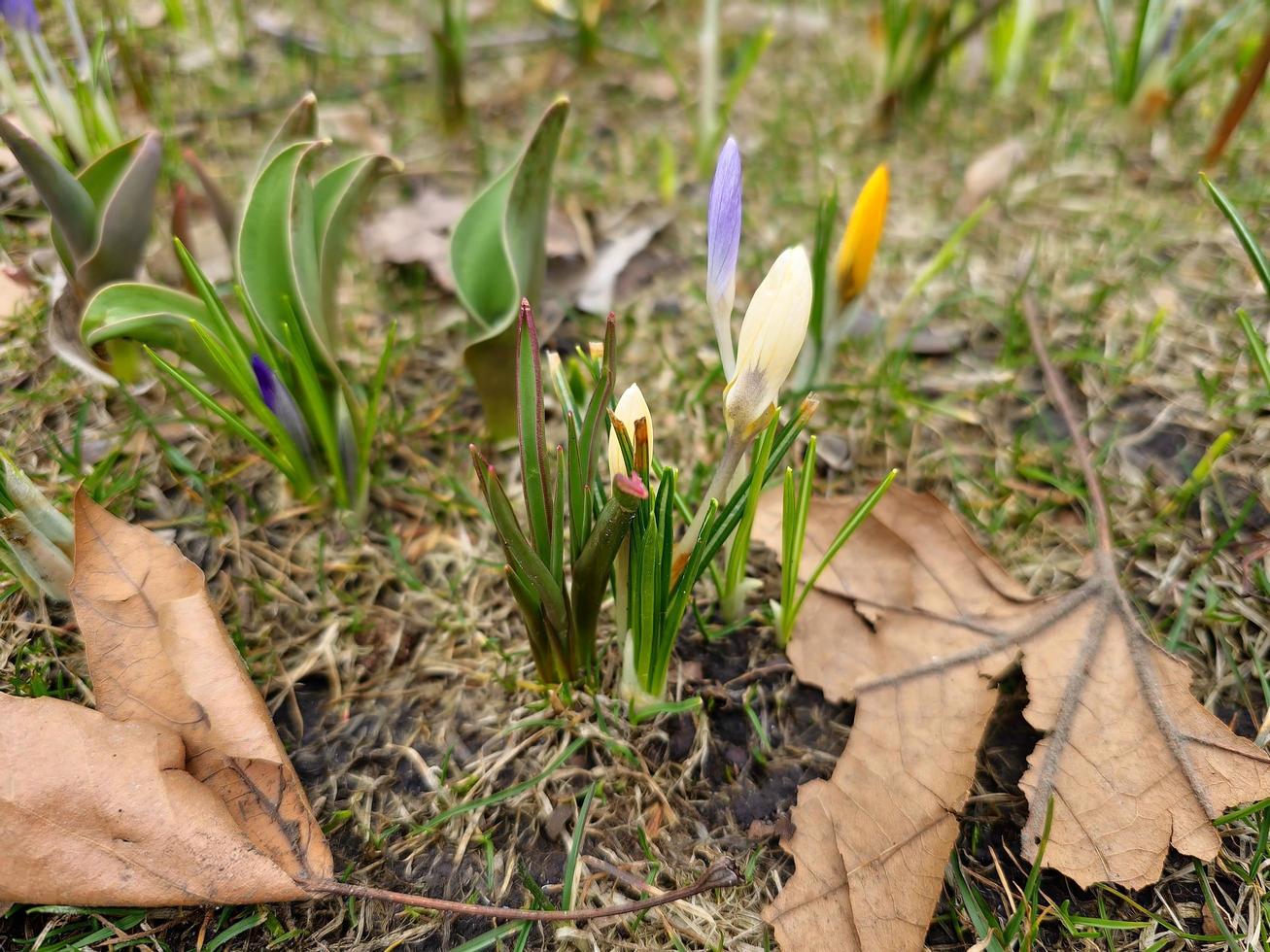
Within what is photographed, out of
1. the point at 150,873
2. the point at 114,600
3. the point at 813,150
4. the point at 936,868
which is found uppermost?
the point at 813,150

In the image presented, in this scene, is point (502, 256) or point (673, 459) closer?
point (502, 256)

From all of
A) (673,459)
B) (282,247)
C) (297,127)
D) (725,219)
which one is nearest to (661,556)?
(725,219)

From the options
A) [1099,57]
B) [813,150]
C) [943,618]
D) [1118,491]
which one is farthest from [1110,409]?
[1099,57]

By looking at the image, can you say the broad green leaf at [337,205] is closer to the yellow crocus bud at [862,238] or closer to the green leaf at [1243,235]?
the yellow crocus bud at [862,238]

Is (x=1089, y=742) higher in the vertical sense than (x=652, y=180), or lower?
lower

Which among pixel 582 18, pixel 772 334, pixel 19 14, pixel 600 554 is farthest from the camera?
pixel 582 18

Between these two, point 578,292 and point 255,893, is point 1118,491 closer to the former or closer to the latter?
point 578,292

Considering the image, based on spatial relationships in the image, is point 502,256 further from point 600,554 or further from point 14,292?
point 14,292
